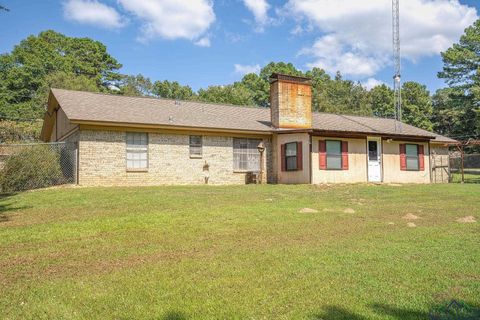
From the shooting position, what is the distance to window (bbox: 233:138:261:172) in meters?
19.9

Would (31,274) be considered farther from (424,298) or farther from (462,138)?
(462,138)

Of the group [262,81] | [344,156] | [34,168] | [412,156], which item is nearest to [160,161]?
[34,168]

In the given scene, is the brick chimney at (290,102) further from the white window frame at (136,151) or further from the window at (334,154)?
the white window frame at (136,151)

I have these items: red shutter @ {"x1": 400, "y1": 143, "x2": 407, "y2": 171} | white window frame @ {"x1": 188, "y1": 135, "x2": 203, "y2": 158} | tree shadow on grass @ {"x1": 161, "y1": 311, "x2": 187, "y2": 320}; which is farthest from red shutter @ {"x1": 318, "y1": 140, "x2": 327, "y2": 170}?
tree shadow on grass @ {"x1": 161, "y1": 311, "x2": 187, "y2": 320}

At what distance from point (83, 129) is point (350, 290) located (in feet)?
47.1

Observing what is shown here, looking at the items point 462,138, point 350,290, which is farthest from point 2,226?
point 462,138

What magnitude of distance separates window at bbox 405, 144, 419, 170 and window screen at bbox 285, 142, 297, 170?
6.21m

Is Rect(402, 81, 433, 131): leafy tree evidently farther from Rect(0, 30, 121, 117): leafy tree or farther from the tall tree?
Rect(0, 30, 121, 117): leafy tree

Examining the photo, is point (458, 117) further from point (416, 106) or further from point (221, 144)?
point (221, 144)

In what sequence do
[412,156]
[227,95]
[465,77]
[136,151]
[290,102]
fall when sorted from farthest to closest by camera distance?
[227,95]
[465,77]
[412,156]
[290,102]
[136,151]

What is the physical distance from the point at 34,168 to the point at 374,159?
15.1 m

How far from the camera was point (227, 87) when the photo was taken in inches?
2044

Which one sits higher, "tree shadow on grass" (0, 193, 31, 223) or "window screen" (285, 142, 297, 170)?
"window screen" (285, 142, 297, 170)

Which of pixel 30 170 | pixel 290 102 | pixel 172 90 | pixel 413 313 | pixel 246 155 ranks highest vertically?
pixel 172 90
